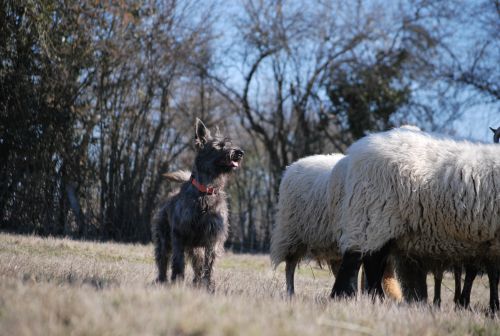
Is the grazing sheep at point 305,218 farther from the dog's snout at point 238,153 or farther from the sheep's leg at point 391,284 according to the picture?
the dog's snout at point 238,153

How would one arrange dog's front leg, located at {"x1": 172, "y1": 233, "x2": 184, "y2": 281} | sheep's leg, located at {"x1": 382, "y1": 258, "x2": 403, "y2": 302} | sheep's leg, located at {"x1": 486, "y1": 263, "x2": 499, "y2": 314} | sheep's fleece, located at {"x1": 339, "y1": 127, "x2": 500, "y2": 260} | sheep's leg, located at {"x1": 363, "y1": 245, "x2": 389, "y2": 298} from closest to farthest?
sheep's fleece, located at {"x1": 339, "y1": 127, "x2": 500, "y2": 260}
sheep's leg, located at {"x1": 363, "y1": 245, "x2": 389, "y2": 298}
sheep's leg, located at {"x1": 486, "y1": 263, "x2": 499, "y2": 314}
dog's front leg, located at {"x1": 172, "y1": 233, "x2": 184, "y2": 281}
sheep's leg, located at {"x1": 382, "y1": 258, "x2": 403, "y2": 302}

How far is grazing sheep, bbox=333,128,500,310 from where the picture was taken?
577cm

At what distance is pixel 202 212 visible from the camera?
6.84 meters

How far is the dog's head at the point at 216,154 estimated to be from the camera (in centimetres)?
707

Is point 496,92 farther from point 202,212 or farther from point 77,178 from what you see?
point 202,212

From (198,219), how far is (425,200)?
266 cm

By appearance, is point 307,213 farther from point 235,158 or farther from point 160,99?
point 160,99

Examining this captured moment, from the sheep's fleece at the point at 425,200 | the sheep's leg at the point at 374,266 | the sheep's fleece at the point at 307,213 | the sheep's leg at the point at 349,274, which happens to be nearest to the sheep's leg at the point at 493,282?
the sheep's fleece at the point at 425,200

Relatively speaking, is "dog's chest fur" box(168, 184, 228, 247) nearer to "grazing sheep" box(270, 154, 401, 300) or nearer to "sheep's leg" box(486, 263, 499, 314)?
"grazing sheep" box(270, 154, 401, 300)

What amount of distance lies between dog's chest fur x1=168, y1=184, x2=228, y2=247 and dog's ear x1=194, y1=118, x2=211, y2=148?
63 cm

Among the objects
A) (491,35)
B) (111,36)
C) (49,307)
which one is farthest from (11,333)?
(491,35)

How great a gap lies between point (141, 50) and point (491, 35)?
36.7ft

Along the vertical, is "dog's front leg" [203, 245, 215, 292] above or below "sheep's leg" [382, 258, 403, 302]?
above

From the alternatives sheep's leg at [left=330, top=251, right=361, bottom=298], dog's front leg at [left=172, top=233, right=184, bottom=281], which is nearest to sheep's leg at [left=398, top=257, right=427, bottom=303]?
sheep's leg at [left=330, top=251, right=361, bottom=298]
